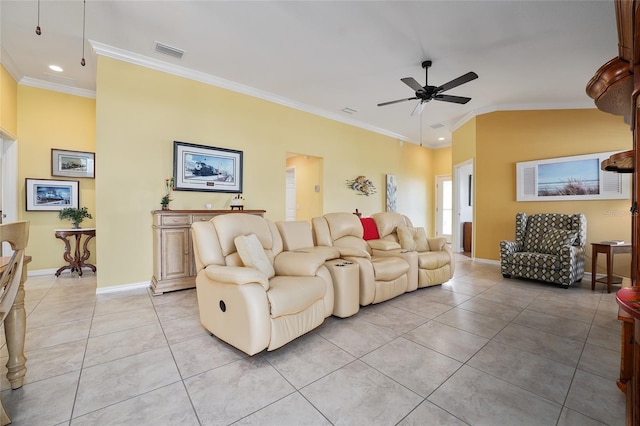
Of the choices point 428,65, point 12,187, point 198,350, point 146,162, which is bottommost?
point 198,350

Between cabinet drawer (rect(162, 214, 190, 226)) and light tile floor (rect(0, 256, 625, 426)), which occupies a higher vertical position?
cabinet drawer (rect(162, 214, 190, 226))

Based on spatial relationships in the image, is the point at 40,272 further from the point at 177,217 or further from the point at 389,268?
the point at 389,268

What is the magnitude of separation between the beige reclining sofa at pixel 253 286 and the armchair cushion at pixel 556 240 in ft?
12.2

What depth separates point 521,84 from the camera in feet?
14.0

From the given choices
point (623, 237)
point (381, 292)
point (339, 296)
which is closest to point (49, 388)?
point (339, 296)

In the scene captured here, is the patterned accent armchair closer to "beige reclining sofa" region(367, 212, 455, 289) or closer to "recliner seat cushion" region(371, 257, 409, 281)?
"beige reclining sofa" region(367, 212, 455, 289)

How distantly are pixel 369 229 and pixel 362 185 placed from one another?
102 inches

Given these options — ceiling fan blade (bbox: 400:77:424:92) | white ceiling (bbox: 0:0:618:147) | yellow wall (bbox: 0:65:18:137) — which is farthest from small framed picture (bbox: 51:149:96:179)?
ceiling fan blade (bbox: 400:77:424:92)

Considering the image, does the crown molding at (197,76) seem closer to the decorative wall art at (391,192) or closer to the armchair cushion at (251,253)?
the decorative wall art at (391,192)

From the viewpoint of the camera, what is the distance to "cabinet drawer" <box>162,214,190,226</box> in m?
3.44

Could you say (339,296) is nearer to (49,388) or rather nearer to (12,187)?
(49,388)

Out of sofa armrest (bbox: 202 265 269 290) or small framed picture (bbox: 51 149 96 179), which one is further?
small framed picture (bbox: 51 149 96 179)

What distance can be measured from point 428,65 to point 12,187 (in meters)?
6.40

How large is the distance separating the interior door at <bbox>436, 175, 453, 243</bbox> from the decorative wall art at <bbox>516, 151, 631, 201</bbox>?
3309 millimetres
